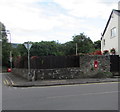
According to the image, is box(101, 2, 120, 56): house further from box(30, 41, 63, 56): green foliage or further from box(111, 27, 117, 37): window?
box(30, 41, 63, 56): green foliage

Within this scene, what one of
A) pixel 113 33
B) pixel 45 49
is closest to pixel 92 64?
pixel 113 33

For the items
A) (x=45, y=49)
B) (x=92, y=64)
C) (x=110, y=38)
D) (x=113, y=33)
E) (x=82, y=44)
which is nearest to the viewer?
(x=92, y=64)

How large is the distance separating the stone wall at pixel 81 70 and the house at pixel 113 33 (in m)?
6.10

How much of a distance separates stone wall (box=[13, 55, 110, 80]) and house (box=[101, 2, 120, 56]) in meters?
6.10

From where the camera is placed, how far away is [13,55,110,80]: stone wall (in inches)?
549

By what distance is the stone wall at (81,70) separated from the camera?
14.0 metres

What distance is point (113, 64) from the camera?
16.1 metres

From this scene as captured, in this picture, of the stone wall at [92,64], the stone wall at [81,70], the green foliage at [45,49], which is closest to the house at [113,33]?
the stone wall at [92,64]

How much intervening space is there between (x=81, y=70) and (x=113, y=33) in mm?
11109

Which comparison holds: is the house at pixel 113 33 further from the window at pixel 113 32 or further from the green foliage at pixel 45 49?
the green foliage at pixel 45 49

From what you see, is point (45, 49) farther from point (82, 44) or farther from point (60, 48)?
point (82, 44)


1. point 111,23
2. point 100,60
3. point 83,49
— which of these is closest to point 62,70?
point 100,60

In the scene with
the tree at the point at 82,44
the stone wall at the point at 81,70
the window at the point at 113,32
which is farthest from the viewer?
the tree at the point at 82,44

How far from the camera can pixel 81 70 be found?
14781 millimetres
